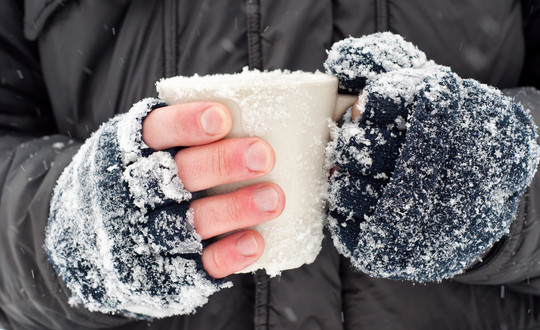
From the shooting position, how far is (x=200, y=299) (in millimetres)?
773

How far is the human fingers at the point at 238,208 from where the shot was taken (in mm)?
615

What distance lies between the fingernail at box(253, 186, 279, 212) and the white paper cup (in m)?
0.03

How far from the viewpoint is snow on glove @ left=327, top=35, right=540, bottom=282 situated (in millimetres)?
594

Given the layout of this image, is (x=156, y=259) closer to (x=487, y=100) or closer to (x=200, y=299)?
(x=200, y=299)

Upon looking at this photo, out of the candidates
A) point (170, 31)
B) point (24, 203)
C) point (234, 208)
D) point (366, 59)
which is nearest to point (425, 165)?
point (366, 59)

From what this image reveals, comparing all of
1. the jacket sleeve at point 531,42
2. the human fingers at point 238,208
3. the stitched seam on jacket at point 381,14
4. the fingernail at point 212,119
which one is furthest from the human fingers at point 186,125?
the jacket sleeve at point 531,42

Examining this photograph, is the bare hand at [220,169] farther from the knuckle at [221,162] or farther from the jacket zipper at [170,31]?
the jacket zipper at [170,31]

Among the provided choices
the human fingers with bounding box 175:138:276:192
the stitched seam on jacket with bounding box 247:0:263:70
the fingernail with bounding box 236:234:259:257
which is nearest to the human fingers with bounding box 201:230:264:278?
the fingernail with bounding box 236:234:259:257

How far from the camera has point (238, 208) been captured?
2.06 feet

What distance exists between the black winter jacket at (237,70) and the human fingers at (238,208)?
0.42 metres

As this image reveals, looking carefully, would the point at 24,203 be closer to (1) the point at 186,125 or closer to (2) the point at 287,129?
(1) the point at 186,125

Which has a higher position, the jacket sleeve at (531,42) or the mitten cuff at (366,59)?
the jacket sleeve at (531,42)

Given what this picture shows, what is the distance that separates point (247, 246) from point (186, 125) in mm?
230

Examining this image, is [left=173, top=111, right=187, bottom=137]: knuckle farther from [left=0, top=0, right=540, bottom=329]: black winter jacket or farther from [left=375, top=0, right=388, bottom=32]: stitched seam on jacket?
[left=375, top=0, right=388, bottom=32]: stitched seam on jacket
